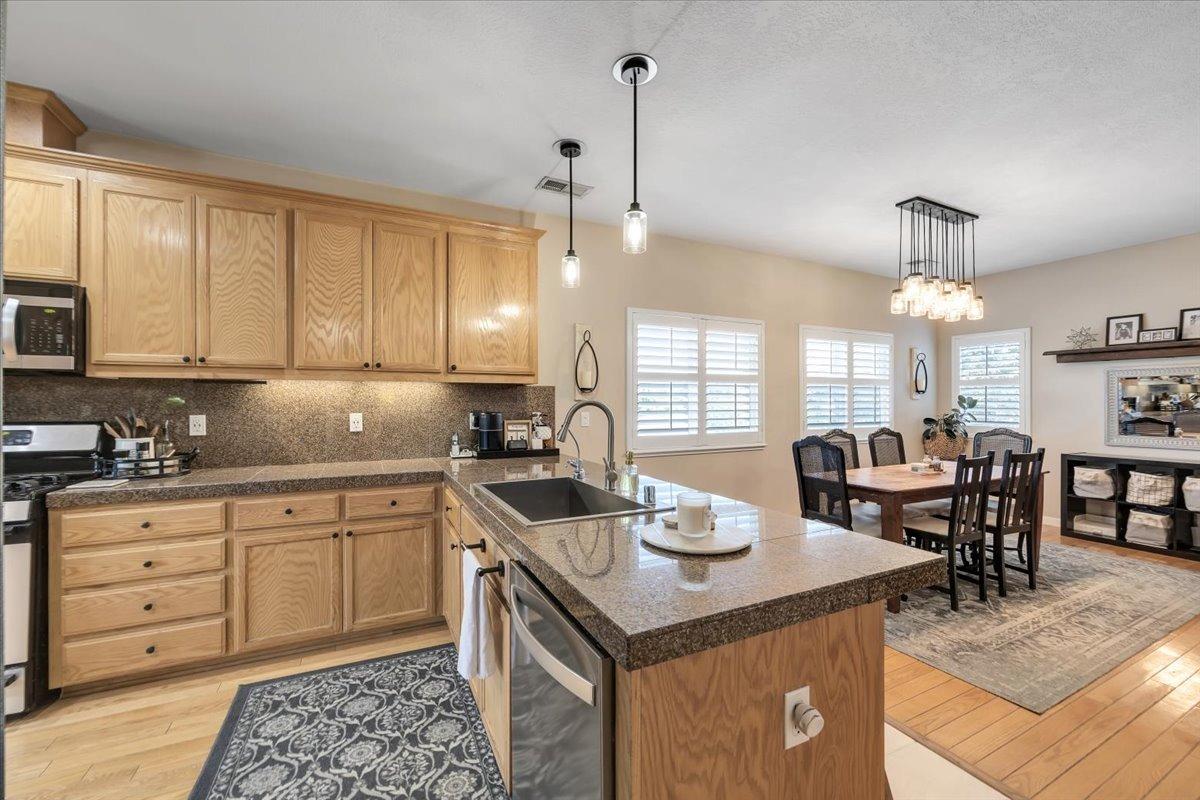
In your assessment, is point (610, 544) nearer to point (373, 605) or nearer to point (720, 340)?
point (373, 605)

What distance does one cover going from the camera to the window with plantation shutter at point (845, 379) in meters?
5.21

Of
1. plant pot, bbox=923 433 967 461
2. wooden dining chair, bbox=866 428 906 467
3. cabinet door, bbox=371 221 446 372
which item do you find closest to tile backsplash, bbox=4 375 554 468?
cabinet door, bbox=371 221 446 372

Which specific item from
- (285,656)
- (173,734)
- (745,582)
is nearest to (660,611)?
(745,582)

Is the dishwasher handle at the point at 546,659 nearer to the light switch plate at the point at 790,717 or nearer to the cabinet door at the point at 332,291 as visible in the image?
the light switch plate at the point at 790,717

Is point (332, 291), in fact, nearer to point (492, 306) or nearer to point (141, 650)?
point (492, 306)

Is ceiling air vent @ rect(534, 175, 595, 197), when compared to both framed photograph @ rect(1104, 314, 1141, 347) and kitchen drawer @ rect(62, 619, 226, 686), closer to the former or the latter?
kitchen drawer @ rect(62, 619, 226, 686)

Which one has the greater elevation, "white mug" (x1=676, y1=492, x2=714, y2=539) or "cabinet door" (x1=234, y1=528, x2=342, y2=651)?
"white mug" (x1=676, y1=492, x2=714, y2=539)

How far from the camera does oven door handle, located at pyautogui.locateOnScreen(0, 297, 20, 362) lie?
71 cm

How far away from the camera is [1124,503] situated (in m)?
4.62

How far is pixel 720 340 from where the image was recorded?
4.66 meters

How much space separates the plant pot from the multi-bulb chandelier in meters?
1.62

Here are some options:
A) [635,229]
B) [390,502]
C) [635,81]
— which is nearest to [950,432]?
[635,229]

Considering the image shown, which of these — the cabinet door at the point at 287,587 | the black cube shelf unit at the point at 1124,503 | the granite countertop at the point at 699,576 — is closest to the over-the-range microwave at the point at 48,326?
the cabinet door at the point at 287,587

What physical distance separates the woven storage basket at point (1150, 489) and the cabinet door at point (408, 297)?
5.72 meters
